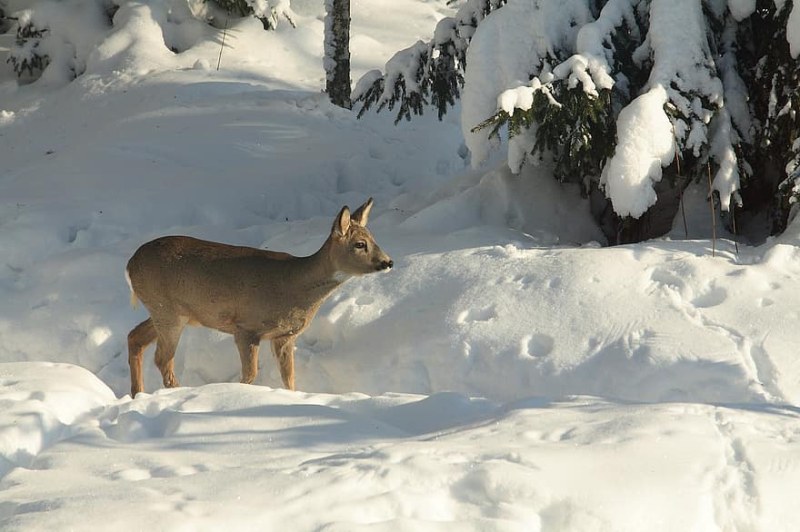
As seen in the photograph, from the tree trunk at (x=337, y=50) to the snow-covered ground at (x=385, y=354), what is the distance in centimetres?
30

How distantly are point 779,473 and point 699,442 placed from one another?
358 millimetres

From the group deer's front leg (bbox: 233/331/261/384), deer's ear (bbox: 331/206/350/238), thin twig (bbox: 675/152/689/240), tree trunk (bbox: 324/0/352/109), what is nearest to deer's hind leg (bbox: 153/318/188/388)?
deer's front leg (bbox: 233/331/261/384)

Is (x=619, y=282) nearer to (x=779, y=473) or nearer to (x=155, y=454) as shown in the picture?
(x=779, y=473)

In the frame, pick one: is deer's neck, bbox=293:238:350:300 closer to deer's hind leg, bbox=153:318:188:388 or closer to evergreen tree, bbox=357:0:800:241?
deer's hind leg, bbox=153:318:188:388

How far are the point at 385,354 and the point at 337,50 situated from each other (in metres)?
5.82

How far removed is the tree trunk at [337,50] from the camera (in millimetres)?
11359

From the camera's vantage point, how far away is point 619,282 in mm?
6508

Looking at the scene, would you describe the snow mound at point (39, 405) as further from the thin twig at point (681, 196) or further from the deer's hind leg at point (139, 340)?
the thin twig at point (681, 196)

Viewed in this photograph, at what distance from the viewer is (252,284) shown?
643 cm

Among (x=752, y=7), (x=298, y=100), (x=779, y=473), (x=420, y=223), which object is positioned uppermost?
(x=752, y=7)

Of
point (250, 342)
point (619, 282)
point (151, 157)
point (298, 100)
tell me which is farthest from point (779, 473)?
point (298, 100)

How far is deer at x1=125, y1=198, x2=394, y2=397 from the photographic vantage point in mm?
6379

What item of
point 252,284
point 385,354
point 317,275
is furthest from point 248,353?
point 385,354

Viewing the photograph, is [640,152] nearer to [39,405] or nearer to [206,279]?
[206,279]
